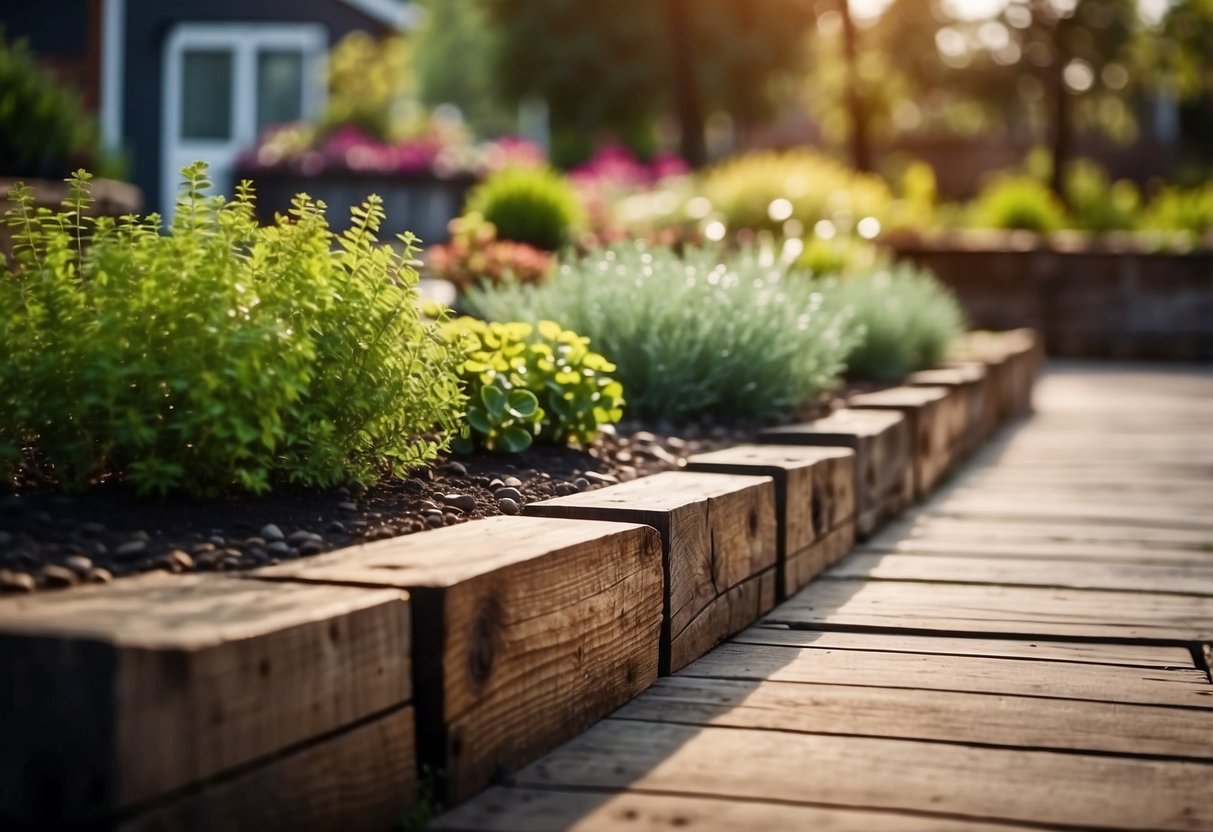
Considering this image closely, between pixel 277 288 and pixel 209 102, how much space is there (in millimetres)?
16212

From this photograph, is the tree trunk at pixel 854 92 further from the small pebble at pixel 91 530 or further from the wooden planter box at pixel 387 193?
the small pebble at pixel 91 530

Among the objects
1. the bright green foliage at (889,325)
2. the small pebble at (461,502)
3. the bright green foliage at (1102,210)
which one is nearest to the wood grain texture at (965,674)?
the small pebble at (461,502)

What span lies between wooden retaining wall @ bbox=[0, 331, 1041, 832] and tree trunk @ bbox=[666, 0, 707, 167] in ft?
51.9

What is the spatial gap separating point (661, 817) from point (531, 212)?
744cm

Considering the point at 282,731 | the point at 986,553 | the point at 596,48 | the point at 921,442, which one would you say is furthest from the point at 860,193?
the point at 596,48

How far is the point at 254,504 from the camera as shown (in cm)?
265

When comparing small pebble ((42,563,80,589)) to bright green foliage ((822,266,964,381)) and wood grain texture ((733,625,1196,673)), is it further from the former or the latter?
bright green foliage ((822,266,964,381))

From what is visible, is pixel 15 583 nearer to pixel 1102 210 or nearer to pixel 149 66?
pixel 1102 210

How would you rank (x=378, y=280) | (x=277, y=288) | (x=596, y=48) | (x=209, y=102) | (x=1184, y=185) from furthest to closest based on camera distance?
(x=596, y=48) → (x=1184, y=185) → (x=209, y=102) → (x=378, y=280) → (x=277, y=288)

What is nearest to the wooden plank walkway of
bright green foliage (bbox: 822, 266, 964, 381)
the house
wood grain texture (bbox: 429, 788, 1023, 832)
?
wood grain texture (bbox: 429, 788, 1023, 832)

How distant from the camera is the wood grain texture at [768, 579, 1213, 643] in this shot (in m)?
3.42

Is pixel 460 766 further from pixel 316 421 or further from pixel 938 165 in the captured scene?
pixel 938 165

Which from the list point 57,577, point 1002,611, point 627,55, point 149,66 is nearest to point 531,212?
point 1002,611

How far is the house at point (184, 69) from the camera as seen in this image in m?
16.9
